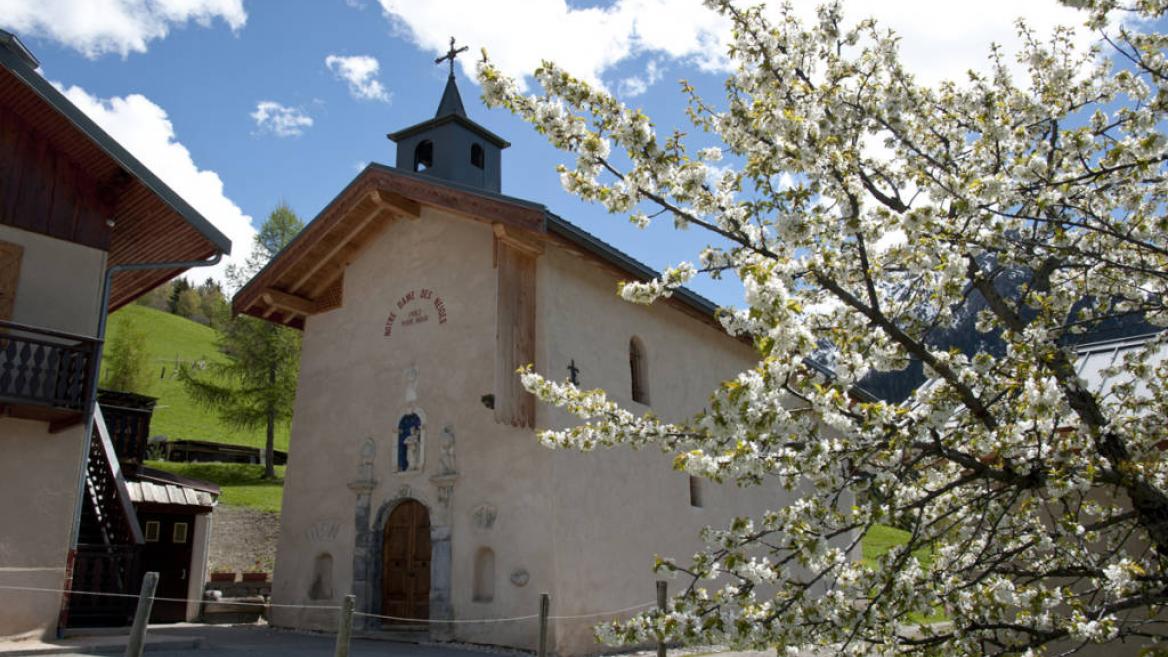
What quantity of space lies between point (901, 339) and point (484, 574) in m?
8.88

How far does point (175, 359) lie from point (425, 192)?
4696cm

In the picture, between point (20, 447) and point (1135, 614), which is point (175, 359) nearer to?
point (20, 447)

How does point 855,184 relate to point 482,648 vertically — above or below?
above

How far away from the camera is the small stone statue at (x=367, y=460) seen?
1367 centimetres

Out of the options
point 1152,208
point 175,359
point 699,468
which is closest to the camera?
point 699,468

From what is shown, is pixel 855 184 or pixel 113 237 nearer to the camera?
pixel 855 184

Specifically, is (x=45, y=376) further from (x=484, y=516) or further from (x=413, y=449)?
(x=484, y=516)

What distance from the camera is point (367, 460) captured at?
13695 millimetres

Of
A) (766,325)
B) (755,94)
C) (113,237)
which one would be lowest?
(766,325)

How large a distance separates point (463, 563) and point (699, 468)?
8.40 meters

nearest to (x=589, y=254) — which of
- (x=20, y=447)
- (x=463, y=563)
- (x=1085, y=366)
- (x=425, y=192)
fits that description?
(x=425, y=192)

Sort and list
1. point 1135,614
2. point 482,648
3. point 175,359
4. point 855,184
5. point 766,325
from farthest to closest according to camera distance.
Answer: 1. point 175,359
2. point 482,648
3. point 1135,614
4. point 855,184
5. point 766,325

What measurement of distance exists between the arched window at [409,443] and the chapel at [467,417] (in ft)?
0.11

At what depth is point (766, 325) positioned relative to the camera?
390cm
